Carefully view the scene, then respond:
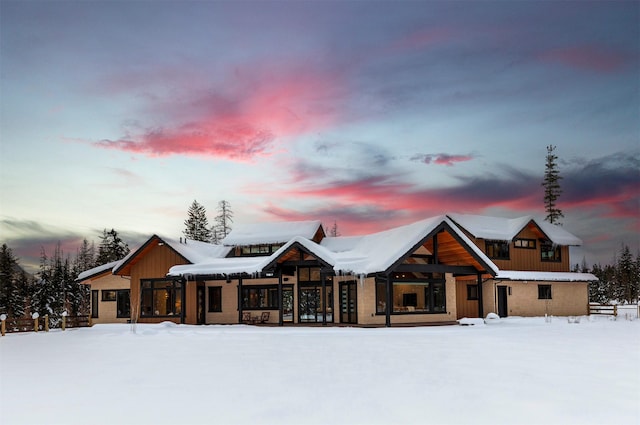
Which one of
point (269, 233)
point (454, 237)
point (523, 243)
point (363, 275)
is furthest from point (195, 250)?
point (523, 243)

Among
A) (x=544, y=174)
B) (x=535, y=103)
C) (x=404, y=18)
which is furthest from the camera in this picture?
(x=544, y=174)

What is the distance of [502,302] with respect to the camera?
1273 inches

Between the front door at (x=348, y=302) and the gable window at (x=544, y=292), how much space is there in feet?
43.5

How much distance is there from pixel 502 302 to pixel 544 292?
3272mm

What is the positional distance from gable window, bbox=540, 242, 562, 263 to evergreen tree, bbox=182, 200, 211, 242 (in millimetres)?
37392

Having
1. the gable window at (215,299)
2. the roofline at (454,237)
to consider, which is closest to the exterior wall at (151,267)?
the gable window at (215,299)

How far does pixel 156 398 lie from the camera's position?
32.4ft

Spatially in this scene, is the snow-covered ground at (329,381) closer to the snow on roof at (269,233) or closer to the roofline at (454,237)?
the roofline at (454,237)

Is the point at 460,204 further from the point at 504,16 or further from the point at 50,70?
the point at 50,70

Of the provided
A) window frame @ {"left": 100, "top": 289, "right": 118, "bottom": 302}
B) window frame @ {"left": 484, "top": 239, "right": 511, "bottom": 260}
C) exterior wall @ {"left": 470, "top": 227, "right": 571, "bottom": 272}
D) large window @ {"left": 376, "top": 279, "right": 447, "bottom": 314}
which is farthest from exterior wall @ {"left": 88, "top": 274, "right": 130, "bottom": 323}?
window frame @ {"left": 484, "top": 239, "right": 511, "bottom": 260}

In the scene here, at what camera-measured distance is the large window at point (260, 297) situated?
29.2 meters

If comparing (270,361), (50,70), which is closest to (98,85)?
(50,70)

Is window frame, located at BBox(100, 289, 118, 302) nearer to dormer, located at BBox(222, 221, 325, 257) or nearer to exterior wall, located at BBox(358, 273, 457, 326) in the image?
dormer, located at BBox(222, 221, 325, 257)

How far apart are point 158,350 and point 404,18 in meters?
14.6
